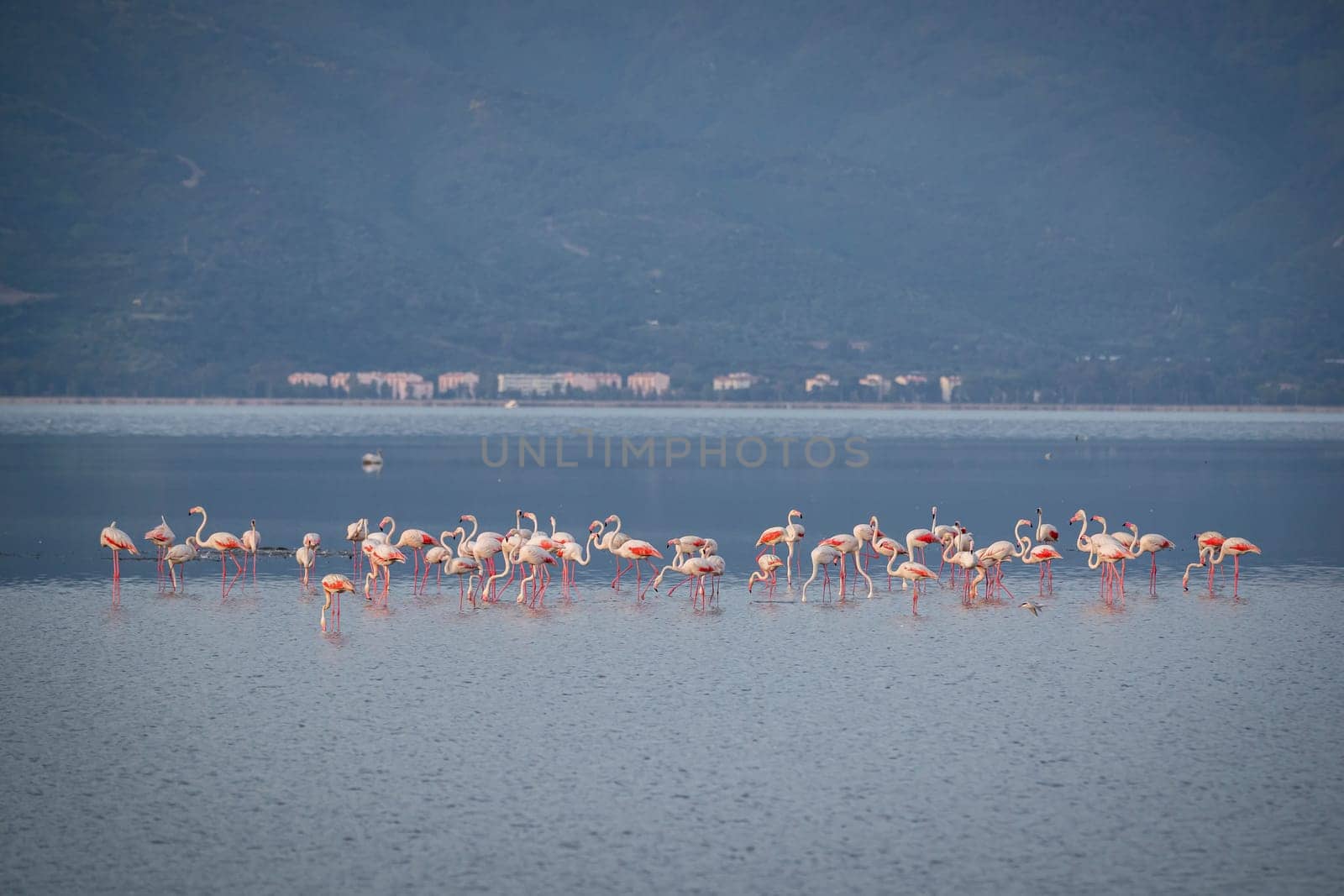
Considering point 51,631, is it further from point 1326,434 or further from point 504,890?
point 1326,434

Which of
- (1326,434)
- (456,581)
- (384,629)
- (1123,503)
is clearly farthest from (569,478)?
(1326,434)

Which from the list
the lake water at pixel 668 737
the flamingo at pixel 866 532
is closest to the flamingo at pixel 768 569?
the lake water at pixel 668 737

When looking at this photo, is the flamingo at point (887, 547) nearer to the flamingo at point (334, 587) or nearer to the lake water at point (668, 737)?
the lake water at point (668, 737)

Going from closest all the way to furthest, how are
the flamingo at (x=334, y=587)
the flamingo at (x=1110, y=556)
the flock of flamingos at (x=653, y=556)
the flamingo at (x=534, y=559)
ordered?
the flamingo at (x=334, y=587) < the flamingo at (x=534, y=559) < the flock of flamingos at (x=653, y=556) < the flamingo at (x=1110, y=556)

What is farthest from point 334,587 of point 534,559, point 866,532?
point 866,532

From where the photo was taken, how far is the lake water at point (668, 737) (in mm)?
13586

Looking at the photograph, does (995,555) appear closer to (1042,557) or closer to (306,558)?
(1042,557)

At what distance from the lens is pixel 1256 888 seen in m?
13.0

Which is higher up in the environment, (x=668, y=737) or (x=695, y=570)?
(x=695, y=570)

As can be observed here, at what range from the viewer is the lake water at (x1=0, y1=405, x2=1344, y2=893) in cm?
1359

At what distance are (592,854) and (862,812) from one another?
2.70m

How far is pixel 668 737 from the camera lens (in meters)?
17.4

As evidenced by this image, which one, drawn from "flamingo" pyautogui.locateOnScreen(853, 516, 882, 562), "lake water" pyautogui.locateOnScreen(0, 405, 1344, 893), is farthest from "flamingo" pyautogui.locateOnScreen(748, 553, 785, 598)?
"flamingo" pyautogui.locateOnScreen(853, 516, 882, 562)

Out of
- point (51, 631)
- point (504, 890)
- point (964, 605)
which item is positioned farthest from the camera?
point (964, 605)
